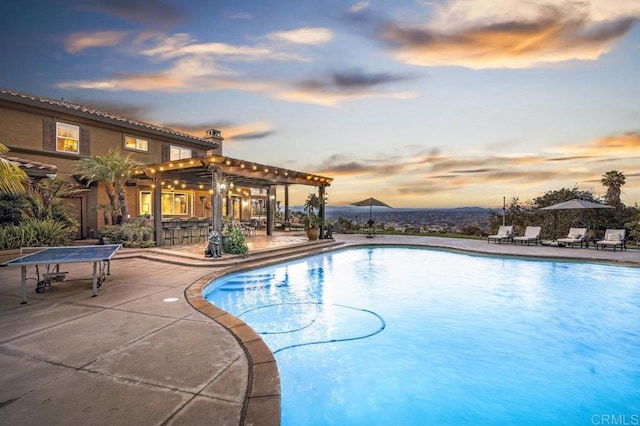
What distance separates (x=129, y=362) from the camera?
3.02 metres

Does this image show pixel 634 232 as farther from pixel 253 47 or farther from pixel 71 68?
pixel 71 68

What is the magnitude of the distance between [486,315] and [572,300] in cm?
295

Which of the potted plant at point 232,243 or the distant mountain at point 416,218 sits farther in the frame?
the distant mountain at point 416,218

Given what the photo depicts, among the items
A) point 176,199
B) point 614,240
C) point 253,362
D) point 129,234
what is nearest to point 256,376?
point 253,362

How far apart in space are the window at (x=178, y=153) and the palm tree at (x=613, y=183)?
2594cm

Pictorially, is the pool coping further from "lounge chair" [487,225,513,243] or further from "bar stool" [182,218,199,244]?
"lounge chair" [487,225,513,243]

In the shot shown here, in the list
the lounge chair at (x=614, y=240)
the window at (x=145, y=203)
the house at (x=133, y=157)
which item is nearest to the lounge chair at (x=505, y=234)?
the lounge chair at (x=614, y=240)

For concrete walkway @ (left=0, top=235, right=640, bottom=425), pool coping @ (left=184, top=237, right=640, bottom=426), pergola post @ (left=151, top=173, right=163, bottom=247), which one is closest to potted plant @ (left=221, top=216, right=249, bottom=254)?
pool coping @ (left=184, top=237, right=640, bottom=426)

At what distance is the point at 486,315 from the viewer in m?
6.64

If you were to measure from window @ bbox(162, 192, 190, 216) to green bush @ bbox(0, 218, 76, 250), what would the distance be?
6927 mm

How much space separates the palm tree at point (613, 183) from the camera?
17.5 meters

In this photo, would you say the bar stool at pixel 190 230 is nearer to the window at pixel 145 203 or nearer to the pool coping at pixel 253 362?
the window at pixel 145 203

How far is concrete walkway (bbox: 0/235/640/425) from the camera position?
2.25 metres

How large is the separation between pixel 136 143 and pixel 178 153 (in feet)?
8.31
